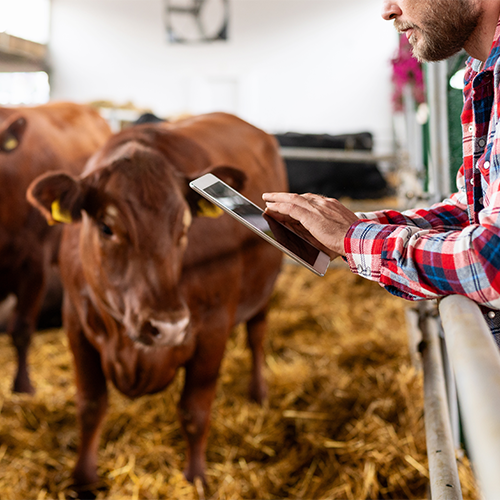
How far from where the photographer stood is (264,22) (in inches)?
553

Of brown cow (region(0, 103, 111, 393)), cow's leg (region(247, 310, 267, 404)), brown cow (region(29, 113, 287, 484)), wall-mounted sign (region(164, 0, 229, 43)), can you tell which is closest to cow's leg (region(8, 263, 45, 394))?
brown cow (region(0, 103, 111, 393))

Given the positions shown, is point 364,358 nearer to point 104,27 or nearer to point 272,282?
point 272,282

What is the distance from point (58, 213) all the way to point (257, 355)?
1.56m

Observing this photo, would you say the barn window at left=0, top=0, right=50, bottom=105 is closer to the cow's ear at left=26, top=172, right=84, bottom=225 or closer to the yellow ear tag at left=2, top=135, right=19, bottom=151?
the yellow ear tag at left=2, top=135, right=19, bottom=151

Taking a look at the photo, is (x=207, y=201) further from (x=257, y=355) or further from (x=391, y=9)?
(x=257, y=355)

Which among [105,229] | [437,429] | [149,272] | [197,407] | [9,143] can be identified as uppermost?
[9,143]

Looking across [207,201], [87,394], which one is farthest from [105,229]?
[87,394]

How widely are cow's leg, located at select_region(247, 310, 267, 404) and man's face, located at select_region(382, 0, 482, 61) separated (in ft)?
6.99

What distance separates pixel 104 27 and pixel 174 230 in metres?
14.9

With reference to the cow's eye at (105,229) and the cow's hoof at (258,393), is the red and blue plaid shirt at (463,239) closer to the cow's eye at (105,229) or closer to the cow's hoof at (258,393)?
the cow's eye at (105,229)

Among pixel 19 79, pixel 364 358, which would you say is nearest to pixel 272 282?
pixel 364 358

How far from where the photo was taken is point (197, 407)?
210cm

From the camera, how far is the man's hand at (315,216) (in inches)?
37.9

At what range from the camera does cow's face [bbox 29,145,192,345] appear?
5.49 feet
